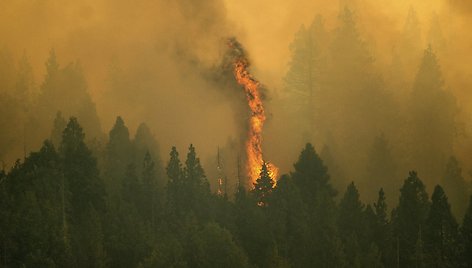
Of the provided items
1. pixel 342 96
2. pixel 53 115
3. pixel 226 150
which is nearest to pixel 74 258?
pixel 226 150

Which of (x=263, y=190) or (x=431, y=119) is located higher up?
(x=431, y=119)

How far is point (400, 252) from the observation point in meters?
82.5

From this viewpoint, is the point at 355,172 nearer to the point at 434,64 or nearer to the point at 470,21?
the point at 434,64

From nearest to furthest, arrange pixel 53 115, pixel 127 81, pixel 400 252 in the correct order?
pixel 400 252
pixel 53 115
pixel 127 81

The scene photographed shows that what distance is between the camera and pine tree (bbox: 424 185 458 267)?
8069 centimetres

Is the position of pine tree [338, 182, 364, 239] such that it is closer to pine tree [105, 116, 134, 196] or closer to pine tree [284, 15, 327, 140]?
pine tree [105, 116, 134, 196]

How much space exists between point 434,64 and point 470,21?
20.3 meters

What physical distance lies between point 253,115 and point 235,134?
10.5 ft

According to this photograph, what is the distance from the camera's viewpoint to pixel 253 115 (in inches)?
4232

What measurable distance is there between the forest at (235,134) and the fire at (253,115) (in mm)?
207

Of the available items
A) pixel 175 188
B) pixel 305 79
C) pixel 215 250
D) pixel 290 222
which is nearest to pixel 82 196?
pixel 175 188

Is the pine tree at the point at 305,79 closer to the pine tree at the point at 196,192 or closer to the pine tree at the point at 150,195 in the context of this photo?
the pine tree at the point at 196,192

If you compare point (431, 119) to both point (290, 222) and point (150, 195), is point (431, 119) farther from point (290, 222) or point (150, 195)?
point (150, 195)

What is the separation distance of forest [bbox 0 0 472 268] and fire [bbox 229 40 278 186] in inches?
8.1
